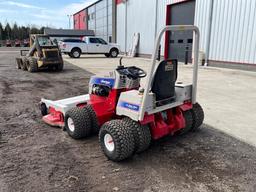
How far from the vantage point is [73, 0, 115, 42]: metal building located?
106 ft

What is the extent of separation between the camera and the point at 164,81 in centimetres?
331

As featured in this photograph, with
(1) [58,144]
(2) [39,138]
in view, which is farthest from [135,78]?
(2) [39,138]

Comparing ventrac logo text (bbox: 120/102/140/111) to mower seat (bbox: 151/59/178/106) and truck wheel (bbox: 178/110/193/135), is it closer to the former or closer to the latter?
mower seat (bbox: 151/59/178/106)

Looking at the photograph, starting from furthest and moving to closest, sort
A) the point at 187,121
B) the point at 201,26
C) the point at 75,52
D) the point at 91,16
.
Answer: the point at 91,16
the point at 75,52
the point at 201,26
the point at 187,121

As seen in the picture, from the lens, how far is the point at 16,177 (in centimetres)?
291

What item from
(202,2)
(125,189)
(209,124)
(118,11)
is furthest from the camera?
(118,11)

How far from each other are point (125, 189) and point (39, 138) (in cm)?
201

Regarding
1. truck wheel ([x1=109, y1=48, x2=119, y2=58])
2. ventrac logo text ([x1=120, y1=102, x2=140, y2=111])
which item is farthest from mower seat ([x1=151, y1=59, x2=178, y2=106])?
truck wheel ([x1=109, y1=48, x2=119, y2=58])

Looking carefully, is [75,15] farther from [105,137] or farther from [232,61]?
[105,137]

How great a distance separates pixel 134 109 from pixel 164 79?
1.87ft

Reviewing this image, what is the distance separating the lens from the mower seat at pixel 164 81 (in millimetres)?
3203

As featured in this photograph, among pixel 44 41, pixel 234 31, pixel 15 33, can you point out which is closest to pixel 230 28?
pixel 234 31

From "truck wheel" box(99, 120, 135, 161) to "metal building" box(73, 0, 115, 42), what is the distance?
28.8 m

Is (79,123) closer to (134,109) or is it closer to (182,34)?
(134,109)
